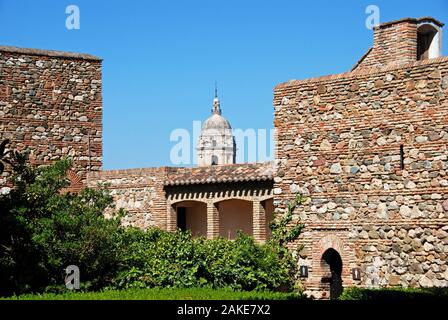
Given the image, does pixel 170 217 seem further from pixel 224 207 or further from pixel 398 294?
pixel 398 294

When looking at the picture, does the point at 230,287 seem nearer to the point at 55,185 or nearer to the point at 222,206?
the point at 55,185

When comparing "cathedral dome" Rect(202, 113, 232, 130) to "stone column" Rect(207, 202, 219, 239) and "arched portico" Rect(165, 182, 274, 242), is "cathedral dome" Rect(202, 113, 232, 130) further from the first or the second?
"stone column" Rect(207, 202, 219, 239)

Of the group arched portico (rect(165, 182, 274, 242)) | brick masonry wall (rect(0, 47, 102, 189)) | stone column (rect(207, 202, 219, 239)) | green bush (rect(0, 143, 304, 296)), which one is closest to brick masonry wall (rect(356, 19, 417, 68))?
green bush (rect(0, 143, 304, 296))

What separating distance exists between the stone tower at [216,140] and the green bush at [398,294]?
76691mm

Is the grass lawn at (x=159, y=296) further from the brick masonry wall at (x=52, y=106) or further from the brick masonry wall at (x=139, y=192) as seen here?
the brick masonry wall at (x=139, y=192)

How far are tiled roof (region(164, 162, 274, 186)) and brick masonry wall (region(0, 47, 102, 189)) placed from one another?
2.09 m

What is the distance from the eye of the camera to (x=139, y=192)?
84.8 feet

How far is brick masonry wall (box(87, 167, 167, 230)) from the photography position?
2547 cm

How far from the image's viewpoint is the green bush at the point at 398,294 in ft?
52.0

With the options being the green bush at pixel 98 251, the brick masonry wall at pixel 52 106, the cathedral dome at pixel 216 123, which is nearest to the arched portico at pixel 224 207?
the brick masonry wall at pixel 52 106
